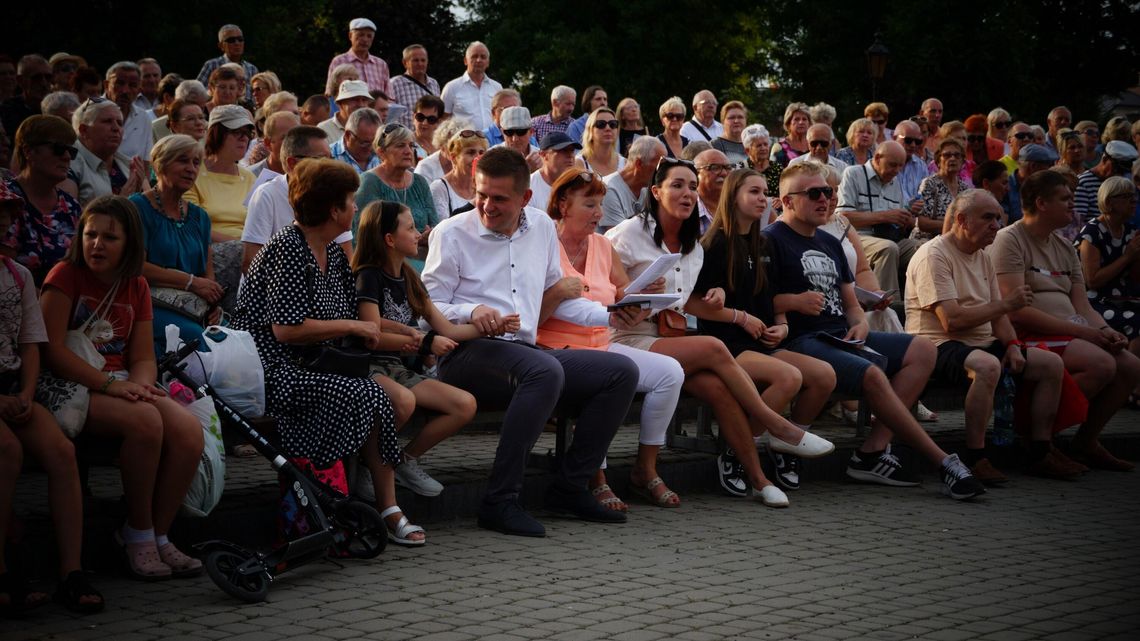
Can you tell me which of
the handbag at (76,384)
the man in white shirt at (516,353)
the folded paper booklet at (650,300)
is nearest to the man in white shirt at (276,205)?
the man in white shirt at (516,353)

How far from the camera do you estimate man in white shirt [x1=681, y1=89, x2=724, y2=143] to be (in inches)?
585

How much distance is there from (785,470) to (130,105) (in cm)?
636

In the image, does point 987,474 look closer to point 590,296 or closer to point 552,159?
point 590,296

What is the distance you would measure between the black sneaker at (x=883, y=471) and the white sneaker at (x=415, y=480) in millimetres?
2970

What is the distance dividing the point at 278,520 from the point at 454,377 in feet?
4.53

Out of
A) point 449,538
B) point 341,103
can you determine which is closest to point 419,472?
point 449,538

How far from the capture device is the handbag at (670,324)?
26.2 ft

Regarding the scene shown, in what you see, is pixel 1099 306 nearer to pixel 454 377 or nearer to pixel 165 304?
pixel 454 377

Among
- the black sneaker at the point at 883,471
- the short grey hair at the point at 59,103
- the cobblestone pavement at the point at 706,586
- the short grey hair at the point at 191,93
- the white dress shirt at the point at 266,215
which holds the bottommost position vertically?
the cobblestone pavement at the point at 706,586

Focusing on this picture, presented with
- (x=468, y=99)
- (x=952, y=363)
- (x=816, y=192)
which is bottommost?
(x=952, y=363)

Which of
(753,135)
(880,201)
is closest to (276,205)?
(753,135)

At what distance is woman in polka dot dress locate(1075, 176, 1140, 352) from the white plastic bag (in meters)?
7.47

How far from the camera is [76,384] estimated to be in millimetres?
5559

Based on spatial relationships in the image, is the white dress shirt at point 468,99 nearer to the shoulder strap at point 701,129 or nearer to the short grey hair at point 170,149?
the shoulder strap at point 701,129
